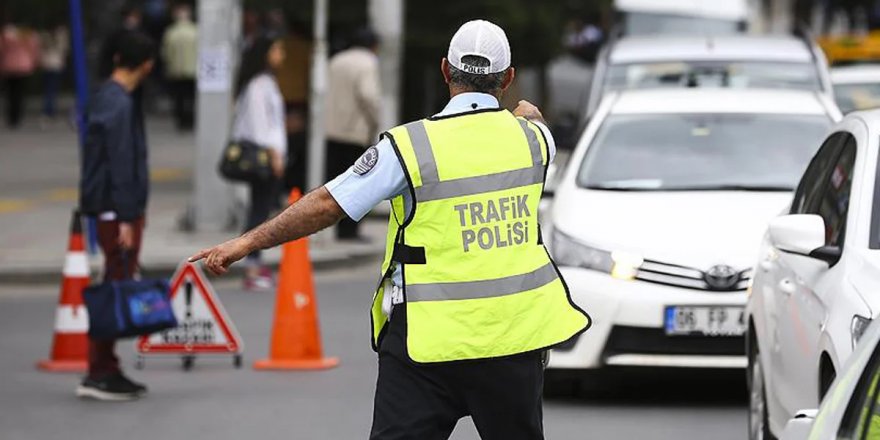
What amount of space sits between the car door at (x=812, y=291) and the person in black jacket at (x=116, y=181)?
3.51m

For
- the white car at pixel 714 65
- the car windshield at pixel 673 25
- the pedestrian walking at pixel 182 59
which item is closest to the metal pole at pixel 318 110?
the white car at pixel 714 65

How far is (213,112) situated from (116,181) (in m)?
7.57

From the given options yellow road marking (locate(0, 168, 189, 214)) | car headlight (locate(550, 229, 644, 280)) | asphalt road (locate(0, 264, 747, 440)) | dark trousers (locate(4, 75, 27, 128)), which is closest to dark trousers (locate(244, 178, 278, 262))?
asphalt road (locate(0, 264, 747, 440))

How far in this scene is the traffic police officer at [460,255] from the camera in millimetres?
5602

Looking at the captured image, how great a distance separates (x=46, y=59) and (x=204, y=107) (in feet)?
57.8

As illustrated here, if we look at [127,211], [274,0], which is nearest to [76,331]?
[127,211]

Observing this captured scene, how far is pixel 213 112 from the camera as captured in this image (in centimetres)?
1759

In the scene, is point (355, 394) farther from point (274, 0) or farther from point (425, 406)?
point (274, 0)

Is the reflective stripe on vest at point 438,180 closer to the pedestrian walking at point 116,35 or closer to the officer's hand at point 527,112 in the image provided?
the officer's hand at point 527,112

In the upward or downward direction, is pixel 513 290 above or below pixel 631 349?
above

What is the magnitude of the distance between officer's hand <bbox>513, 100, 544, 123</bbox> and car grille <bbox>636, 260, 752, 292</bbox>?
3434mm

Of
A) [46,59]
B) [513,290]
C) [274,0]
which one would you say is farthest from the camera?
[46,59]

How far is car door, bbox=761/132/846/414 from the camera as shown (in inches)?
287

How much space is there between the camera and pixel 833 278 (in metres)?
Answer: 6.89
